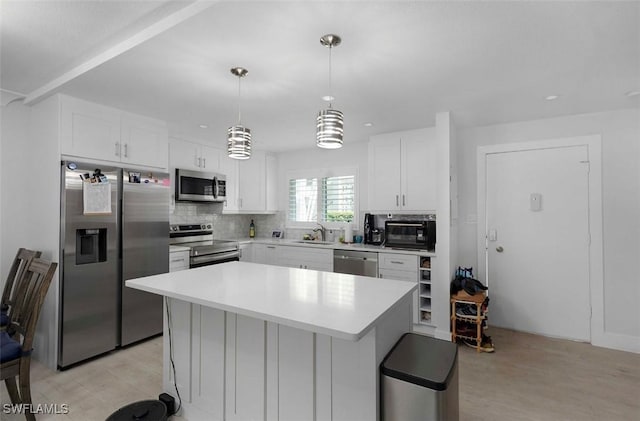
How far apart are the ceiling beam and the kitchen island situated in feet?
4.85

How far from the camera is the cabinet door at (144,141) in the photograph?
10.5ft

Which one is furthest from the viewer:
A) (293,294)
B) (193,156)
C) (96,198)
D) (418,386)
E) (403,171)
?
(193,156)

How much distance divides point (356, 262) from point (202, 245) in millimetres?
1971

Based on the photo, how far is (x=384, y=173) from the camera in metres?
3.99

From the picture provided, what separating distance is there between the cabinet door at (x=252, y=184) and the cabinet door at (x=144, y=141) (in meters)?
1.45

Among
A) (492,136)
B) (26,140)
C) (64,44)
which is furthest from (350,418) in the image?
(26,140)

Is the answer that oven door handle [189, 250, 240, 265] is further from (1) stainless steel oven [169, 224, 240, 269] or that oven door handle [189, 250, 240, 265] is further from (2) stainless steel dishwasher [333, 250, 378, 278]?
(2) stainless steel dishwasher [333, 250, 378, 278]

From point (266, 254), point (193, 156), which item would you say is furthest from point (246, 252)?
point (193, 156)

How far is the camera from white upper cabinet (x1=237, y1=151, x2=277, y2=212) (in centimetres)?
493

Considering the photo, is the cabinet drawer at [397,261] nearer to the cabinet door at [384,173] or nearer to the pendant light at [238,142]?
the cabinet door at [384,173]

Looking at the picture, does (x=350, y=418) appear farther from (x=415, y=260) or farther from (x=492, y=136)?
(x=492, y=136)

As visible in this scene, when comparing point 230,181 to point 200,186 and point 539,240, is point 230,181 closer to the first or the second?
point 200,186

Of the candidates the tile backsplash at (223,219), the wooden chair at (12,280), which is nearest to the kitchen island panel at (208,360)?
the wooden chair at (12,280)

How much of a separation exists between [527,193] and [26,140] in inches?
206
